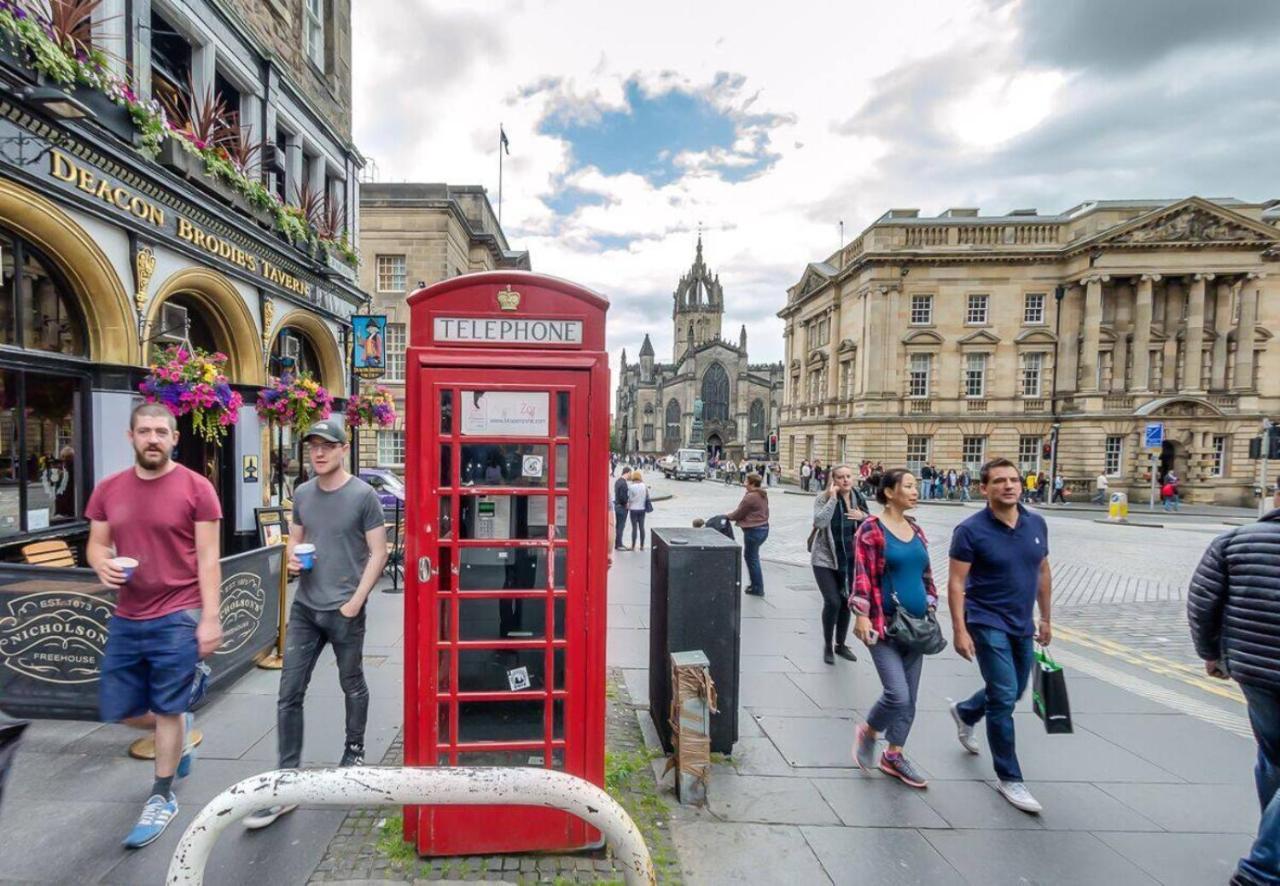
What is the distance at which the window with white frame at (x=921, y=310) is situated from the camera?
33.4 metres

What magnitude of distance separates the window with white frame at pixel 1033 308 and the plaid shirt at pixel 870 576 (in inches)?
1444

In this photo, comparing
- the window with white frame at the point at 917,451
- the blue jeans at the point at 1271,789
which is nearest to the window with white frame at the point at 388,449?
the blue jeans at the point at 1271,789

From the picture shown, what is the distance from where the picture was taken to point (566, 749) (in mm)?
2961

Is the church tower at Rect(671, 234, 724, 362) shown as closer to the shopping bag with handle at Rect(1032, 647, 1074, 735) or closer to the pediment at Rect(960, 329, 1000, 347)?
the pediment at Rect(960, 329, 1000, 347)

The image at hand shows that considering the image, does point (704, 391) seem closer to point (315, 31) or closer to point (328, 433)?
point (315, 31)

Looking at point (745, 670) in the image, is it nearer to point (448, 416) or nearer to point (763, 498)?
point (763, 498)

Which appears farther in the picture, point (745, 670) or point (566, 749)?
point (745, 670)

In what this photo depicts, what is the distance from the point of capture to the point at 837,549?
18.4ft

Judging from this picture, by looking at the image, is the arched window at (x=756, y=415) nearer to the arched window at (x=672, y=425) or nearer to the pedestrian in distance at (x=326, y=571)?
the arched window at (x=672, y=425)

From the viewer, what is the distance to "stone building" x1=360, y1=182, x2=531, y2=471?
77.9 feet

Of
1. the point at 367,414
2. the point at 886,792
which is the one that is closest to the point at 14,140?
the point at 367,414

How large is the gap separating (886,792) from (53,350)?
8.70 metres

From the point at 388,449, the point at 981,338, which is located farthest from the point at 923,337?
the point at 388,449

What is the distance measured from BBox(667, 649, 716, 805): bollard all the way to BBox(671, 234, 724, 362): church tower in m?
90.5
